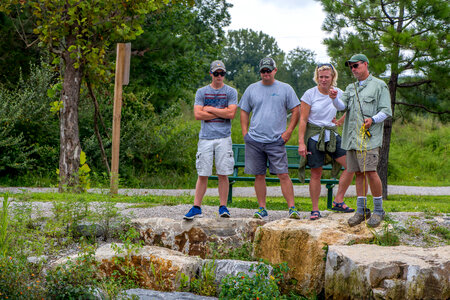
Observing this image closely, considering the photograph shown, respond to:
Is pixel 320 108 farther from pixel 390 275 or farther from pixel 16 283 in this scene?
pixel 16 283

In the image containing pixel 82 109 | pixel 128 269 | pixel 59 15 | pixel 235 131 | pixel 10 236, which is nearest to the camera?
pixel 128 269

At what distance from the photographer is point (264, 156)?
596 cm

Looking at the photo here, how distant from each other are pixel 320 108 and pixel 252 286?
7.65 feet

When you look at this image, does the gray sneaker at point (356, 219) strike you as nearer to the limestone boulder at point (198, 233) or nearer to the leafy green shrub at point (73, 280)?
the limestone boulder at point (198, 233)

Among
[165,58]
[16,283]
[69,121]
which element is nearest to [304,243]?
[16,283]

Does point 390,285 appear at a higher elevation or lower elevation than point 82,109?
lower

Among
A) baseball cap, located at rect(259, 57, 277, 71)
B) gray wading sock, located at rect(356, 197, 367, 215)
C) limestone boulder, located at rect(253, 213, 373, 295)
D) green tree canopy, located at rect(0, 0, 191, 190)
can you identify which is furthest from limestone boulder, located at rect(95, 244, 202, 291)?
green tree canopy, located at rect(0, 0, 191, 190)

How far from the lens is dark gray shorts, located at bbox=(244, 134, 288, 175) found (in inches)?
230

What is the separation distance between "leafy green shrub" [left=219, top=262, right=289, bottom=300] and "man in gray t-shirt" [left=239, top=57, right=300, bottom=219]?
1336 mm

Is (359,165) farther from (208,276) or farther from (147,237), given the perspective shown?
(147,237)

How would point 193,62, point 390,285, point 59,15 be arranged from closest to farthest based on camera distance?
point 390,285, point 59,15, point 193,62

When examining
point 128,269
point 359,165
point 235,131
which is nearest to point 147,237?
point 128,269

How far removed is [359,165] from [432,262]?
1.24 metres

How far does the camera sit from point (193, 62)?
58.3 ft
